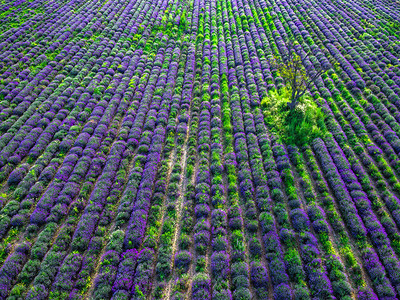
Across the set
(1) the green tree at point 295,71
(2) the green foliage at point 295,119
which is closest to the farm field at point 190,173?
(2) the green foliage at point 295,119

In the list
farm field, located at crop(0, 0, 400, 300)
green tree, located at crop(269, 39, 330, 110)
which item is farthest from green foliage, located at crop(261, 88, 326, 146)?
green tree, located at crop(269, 39, 330, 110)

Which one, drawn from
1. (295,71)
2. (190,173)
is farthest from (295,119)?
(190,173)

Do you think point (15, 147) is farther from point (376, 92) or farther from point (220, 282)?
point (376, 92)

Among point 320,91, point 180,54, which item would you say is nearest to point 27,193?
point 180,54

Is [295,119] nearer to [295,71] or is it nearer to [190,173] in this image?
[295,71]

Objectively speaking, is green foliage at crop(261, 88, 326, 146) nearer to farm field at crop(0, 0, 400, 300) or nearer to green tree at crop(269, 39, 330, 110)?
farm field at crop(0, 0, 400, 300)
